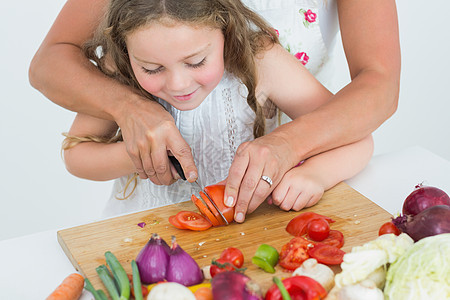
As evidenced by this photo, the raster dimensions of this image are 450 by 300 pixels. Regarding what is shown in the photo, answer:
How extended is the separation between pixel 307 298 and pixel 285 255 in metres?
0.15

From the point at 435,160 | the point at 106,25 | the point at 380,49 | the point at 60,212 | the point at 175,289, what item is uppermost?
the point at 106,25

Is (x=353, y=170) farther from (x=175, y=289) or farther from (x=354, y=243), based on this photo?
(x=175, y=289)

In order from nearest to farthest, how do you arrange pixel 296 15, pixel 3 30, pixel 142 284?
pixel 142 284 < pixel 296 15 < pixel 3 30

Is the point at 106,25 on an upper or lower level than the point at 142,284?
upper

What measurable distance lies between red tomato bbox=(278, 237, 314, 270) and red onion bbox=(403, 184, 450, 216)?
21 cm

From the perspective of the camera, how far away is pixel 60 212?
10.8ft

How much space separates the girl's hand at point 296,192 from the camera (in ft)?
4.56

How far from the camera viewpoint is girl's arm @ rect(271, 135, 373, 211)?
1.40 meters

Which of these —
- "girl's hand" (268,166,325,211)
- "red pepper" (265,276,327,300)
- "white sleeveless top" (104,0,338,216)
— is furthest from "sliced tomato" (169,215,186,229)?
"white sleeveless top" (104,0,338,216)

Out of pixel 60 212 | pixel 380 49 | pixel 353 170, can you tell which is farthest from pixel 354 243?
pixel 60 212

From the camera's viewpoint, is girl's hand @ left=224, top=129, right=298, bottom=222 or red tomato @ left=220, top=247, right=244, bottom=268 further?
girl's hand @ left=224, top=129, right=298, bottom=222

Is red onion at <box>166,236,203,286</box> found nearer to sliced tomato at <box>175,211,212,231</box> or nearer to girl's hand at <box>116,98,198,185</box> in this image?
sliced tomato at <box>175,211,212,231</box>

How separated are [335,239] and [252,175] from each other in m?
0.22

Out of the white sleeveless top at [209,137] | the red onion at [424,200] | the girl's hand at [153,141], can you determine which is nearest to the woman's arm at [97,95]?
the girl's hand at [153,141]
